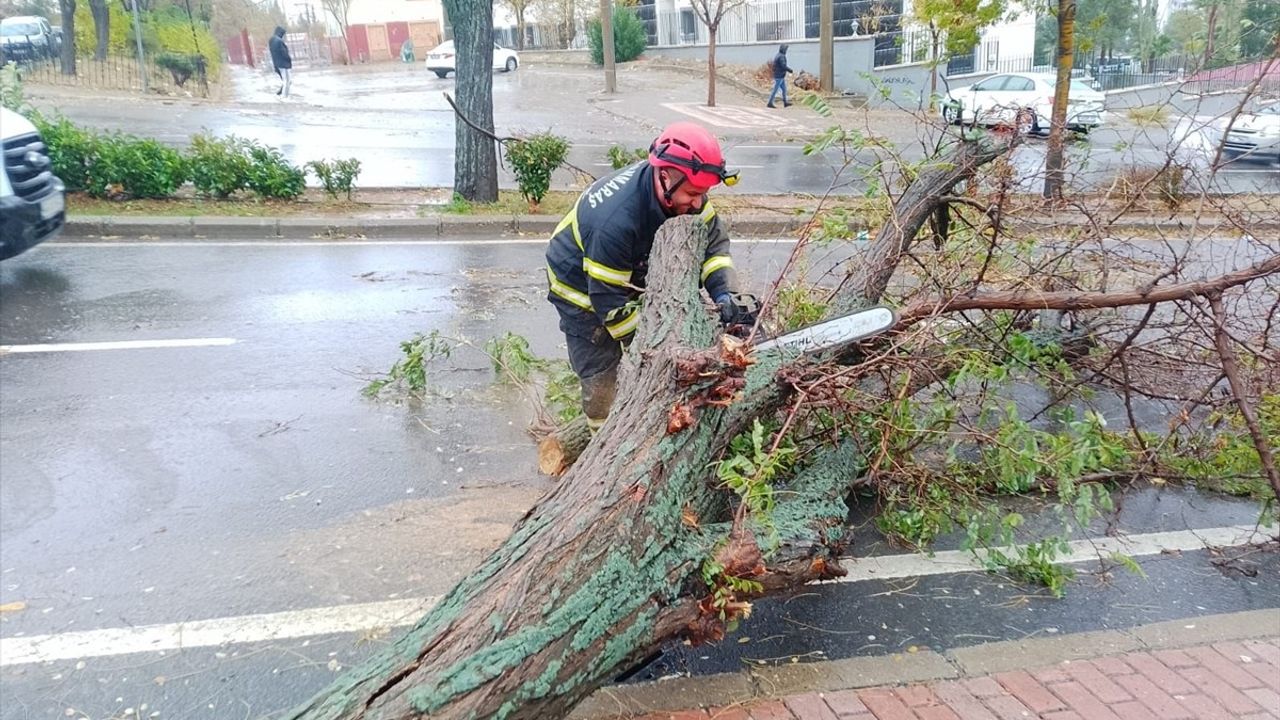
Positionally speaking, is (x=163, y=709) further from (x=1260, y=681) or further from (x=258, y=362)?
(x=1260, y=681)

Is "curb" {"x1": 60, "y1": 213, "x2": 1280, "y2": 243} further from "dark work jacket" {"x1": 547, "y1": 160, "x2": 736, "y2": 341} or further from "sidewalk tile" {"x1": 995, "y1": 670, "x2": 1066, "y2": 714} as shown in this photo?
"sidewalk tile" {"x1": 995, "y1": 670, "x2": 1066, "y2": 714}

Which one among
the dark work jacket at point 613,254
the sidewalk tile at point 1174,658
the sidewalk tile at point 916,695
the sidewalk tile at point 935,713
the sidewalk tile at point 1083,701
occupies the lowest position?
the sidewalk tile at point 1174,658

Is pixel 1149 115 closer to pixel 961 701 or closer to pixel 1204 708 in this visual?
pixel 1204 708

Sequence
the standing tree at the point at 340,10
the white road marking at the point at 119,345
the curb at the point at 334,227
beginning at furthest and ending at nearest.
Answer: the standing tree at the point at 340,10 < the curb at the point at 334,227 < the white road marking at the point at 119,345

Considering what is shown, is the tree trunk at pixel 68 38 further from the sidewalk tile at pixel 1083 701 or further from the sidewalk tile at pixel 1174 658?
the sidewalk tile at pixel 1174 658

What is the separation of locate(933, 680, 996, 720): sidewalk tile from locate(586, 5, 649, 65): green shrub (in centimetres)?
3083

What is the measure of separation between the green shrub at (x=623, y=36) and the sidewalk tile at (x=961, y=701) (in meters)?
30.8

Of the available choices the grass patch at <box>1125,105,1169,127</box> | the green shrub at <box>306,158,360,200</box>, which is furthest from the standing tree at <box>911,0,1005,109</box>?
the green shrub at <box>306,158,360,200</box>

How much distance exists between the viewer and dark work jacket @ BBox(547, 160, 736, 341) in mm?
3402

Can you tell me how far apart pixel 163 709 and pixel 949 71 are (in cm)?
2741

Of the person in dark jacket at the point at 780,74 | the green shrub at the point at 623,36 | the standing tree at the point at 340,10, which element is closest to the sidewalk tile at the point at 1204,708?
the person in dark jacket at the point at 780,74

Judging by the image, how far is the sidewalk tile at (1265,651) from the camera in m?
2.88

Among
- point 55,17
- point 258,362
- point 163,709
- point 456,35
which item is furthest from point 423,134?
point 55,17

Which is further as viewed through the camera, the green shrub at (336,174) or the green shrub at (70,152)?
the green shrub at (336,174)
